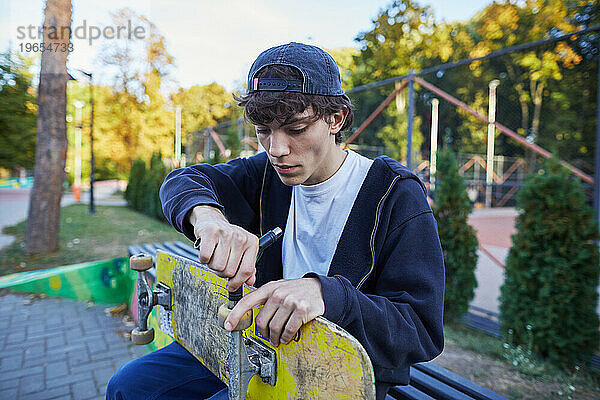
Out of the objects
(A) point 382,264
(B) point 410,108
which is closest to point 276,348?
(A) point 382,264

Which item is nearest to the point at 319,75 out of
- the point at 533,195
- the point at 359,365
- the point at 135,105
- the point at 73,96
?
the point at 359,365

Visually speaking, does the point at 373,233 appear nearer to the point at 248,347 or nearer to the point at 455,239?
the point at 248,347

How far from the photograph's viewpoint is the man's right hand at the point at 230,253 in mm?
975

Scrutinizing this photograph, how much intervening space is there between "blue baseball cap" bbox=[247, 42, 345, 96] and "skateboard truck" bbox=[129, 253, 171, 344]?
0.84 metres

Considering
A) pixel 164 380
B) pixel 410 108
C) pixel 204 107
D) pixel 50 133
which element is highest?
pixel 204 107

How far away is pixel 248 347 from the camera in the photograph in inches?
44.2

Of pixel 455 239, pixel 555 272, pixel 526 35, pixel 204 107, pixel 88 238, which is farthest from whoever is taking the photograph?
pixel 204 107

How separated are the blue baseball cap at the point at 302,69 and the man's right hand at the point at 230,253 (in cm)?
50

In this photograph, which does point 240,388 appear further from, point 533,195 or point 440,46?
point 440,46

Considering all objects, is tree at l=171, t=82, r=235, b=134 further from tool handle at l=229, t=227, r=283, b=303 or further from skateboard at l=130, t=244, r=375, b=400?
tool handle at l=229, t=227, r=283, b=303

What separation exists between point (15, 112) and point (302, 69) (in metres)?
5.36

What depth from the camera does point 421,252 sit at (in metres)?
1.13

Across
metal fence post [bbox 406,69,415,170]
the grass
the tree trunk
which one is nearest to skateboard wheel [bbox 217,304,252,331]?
metal fence post [bbox 406,69,415,170]

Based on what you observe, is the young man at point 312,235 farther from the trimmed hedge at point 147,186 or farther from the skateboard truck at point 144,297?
the trimmed hedge at point 147,186
